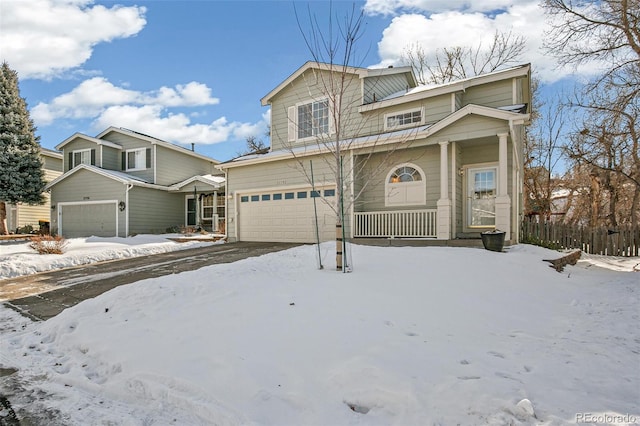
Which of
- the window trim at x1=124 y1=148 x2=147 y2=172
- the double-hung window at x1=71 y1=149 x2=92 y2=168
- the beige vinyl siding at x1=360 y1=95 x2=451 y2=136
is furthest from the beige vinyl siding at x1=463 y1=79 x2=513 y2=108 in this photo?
the double-hung window at x1=71 y1=149 x2=92 y2=168

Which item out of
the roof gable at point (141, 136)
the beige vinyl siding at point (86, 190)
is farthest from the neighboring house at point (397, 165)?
the roof gable at point (141, 136)

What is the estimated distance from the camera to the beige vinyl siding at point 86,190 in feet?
56.2

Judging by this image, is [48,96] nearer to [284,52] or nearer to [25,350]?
[284,52]

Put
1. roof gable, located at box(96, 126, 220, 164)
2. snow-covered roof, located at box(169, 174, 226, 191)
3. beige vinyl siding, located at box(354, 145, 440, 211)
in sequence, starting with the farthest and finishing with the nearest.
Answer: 1. roof gable, located at box(96, 126, 220, 164)
2. snow-covered roof, located at box(169, 174, 226, 191)
3. beige vinyl siding, located at box(354, 145, 440, 211)

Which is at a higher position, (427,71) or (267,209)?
(427,71)

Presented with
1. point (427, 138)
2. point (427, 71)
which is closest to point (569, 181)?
point (427, 71)

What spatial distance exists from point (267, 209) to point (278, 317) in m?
9.54

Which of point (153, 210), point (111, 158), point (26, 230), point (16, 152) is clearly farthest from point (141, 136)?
point (26, 230)

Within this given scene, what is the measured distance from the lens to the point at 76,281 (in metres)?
6.69

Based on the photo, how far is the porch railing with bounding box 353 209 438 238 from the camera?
9.73 m

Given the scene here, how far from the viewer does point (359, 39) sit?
5.58 m

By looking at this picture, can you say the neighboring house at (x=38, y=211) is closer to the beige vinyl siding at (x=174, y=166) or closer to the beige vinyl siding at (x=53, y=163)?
the beige vinyl siding at (x=53, y=163)

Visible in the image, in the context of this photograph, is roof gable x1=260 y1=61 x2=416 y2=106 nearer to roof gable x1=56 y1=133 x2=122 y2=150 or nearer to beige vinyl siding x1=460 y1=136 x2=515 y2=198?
beige vinyl siding x1=460 y1=136 x2=515 y2=198

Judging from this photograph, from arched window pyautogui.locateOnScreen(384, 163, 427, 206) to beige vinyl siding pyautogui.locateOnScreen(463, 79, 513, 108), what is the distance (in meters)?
3.20
